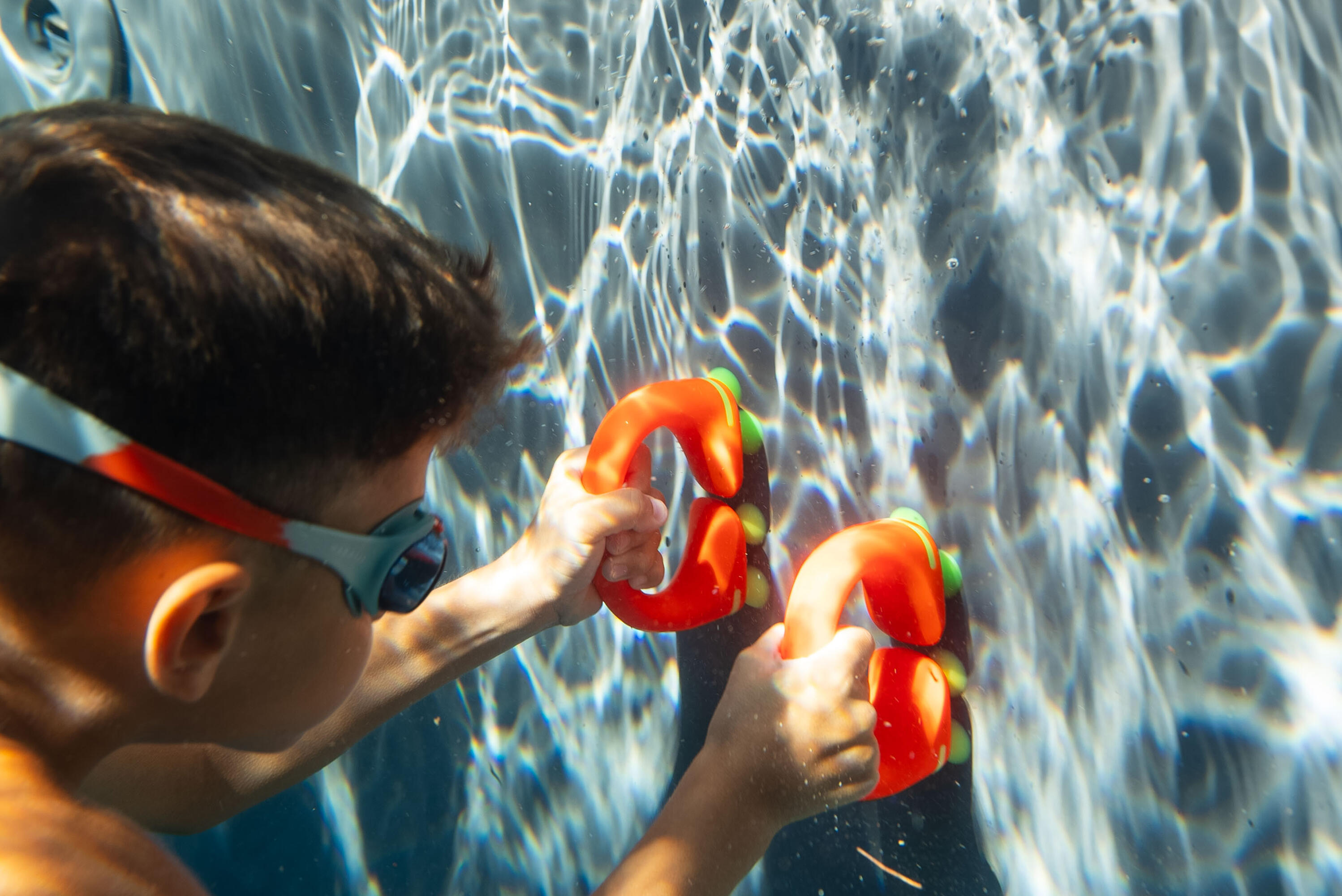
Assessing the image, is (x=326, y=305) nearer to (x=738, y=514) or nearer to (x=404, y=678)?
(x=738, y=514)

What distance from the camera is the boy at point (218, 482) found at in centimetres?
61

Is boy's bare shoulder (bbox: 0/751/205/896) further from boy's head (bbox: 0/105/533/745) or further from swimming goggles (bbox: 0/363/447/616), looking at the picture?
swimming goggles (bbox: 0/363/447/616)

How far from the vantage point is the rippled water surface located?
695 mm

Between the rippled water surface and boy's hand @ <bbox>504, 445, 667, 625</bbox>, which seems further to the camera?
boy's hand @ <bbox>504, 445, 667, 625</bbox>

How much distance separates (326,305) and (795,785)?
0.66 m

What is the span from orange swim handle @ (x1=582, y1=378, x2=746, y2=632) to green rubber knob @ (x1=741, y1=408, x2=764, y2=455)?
0.03 meters

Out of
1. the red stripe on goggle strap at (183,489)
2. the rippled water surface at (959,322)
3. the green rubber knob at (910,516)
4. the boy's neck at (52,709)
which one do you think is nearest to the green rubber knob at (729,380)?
the rippled water surface at (959,322)

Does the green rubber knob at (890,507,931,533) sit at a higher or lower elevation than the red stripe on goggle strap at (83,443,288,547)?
lower

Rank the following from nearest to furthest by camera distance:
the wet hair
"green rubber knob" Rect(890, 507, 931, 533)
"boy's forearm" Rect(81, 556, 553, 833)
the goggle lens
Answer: the wet hair → the goggle lens → "green rubber knob" Rect(890, 507, 931, 533) → "boy's forearm" Rect(81, 556, 553, 833)

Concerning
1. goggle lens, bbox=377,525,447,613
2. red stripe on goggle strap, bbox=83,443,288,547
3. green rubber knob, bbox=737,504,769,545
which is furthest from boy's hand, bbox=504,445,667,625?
red stripe on goggle strap, bbox=83,443,288,547

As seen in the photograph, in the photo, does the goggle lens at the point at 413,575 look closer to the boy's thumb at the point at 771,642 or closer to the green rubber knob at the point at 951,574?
the boy's thumb at the point at 771,642

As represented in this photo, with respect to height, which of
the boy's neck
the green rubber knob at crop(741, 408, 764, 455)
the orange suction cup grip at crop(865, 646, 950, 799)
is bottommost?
the orange suction cup grip at crop(865, 646, 950, 799)

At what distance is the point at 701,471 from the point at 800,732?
36cm

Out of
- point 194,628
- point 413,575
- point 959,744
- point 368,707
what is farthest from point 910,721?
point 368,707
